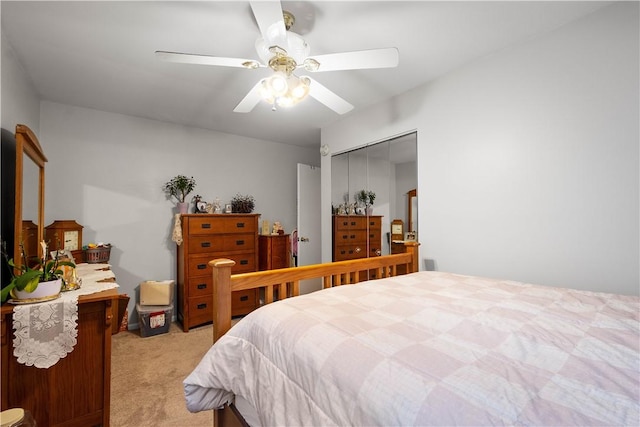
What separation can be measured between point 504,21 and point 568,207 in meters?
1.22

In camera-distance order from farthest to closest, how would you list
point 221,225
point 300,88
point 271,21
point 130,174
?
point 221,225, point 130,174, point 300,88, point 271,21

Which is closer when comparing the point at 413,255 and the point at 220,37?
the point at 220,37

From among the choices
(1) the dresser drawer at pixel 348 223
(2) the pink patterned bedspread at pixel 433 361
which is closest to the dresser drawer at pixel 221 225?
(1) the dresser drawer at pixel 348 223

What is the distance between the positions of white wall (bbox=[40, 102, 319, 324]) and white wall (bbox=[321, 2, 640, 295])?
104 inches

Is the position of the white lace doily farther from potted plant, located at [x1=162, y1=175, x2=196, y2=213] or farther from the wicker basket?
potted plant, located at [x1=162, y1=175, x2=196, y2=213]

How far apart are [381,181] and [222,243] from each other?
1998 mm

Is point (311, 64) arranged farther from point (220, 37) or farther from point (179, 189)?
point (179, 189)

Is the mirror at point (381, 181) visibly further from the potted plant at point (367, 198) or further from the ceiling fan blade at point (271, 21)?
the ceiling fan blade at point (271, 21)

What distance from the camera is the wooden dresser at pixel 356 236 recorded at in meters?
3.09

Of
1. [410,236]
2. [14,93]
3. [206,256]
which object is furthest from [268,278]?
[14,93]

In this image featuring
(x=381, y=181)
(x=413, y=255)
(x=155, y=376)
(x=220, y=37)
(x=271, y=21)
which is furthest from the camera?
(x=381, y=181)

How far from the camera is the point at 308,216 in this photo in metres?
3.93

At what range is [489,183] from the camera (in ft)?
7.00

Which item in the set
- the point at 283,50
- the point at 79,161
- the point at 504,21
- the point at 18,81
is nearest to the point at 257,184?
the point at 79,161
